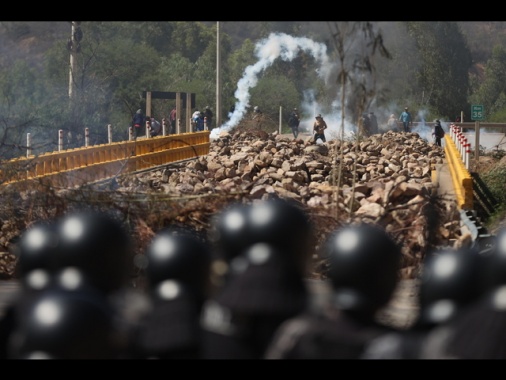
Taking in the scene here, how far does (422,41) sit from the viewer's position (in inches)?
2085

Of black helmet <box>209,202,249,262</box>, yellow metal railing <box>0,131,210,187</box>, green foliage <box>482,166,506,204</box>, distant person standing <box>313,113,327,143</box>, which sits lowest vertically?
distant person standing <box>313,113,327,143</box>

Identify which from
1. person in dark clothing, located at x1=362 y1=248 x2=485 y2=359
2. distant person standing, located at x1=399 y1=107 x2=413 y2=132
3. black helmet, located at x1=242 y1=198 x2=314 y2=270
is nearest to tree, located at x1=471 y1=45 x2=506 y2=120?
distant person standing, located at x1=399 y1=107 x2=413 y2=132

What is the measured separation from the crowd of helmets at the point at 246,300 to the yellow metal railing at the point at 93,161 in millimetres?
5868

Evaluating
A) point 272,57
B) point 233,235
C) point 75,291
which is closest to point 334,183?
point 233,235

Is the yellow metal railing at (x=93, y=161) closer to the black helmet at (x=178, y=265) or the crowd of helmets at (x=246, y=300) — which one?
the crowd of helmets at (x=246, y=300)

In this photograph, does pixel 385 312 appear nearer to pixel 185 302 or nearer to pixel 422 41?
pixel 185 302

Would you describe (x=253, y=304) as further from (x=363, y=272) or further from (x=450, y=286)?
(x=450, y=286)

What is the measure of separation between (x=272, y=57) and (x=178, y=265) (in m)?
59.2

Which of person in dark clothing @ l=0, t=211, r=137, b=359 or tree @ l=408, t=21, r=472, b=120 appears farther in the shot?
tree @ l=408, t=21, r=472, b=120

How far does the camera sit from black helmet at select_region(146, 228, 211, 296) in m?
5.09

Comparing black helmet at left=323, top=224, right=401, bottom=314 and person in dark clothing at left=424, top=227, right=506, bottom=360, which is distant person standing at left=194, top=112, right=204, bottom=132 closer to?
black helmet at left=323, top=224, right=401, bottom=314

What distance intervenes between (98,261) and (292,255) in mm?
916

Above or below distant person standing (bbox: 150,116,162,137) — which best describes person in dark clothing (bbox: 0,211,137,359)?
above
